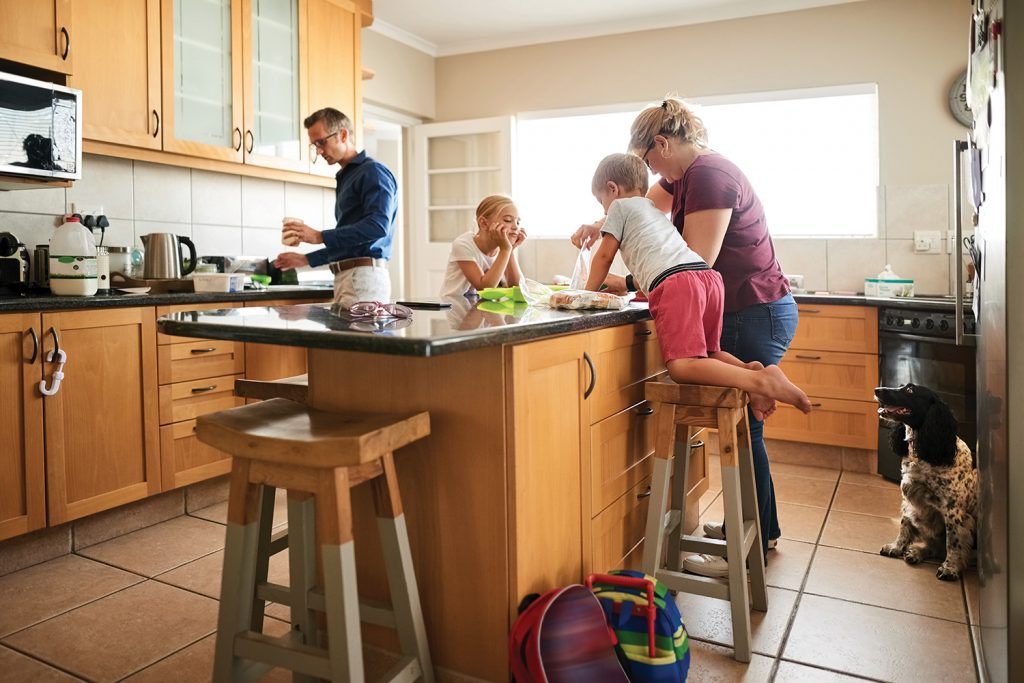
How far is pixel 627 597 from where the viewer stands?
66.7 inches

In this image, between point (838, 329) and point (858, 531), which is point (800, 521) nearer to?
point (858, 531)

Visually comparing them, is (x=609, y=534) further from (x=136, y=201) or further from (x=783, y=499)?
(x=136, y=201)

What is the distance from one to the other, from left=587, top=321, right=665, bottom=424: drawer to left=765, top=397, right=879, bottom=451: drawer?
182 cm

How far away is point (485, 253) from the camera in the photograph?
2883mm

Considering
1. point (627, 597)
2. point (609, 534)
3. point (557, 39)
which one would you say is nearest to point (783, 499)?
point (609, 534)

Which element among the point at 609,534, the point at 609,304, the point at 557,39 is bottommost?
the point at 609,534

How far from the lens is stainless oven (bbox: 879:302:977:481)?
341cm

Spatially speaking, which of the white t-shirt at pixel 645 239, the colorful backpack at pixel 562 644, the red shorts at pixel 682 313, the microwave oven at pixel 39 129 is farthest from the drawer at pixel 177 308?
the colorful backpack at pixel 562 644

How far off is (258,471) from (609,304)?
1034 millimetres

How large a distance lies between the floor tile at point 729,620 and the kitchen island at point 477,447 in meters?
0.40

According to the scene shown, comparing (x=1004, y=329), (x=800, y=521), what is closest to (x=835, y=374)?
(x=800, y=521)

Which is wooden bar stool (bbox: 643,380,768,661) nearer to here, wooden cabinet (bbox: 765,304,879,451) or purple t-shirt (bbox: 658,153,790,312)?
purple t-shirt (bbox: 658,153,790,312)

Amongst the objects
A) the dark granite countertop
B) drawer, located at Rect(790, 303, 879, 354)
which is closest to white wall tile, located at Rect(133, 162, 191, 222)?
the dark granite countertop

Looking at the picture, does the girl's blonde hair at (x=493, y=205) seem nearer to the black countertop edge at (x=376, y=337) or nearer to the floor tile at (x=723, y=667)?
the black countertop edge at (x=376, y=337)
